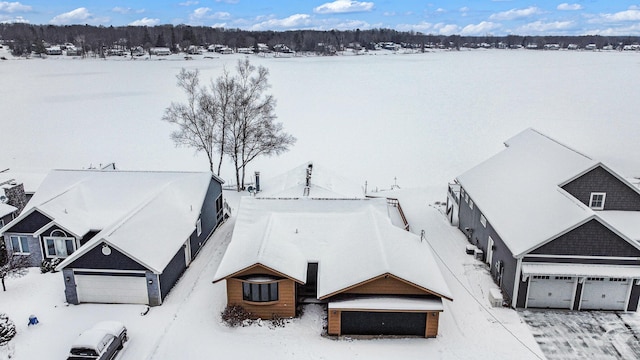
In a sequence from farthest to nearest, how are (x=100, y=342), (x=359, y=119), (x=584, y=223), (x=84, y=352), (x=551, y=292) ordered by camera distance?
(x=359, y=119), (x=551, y=292), (x=584, y=223), (x=100, y=342), (x=84, y=352)

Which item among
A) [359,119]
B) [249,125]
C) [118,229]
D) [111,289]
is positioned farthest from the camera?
[359,119]

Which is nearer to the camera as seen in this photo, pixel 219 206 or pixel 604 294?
pixel 604 294

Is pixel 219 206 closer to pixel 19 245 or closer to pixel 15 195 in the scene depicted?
pixel 19 245

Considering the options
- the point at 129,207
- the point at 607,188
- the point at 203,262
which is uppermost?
the point at 607,188

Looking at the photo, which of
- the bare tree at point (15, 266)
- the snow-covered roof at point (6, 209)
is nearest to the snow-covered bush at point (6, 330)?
the bare tree at point (15, 266)

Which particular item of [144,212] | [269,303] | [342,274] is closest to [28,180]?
[144,212]

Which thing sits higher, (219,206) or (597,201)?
(597,201)

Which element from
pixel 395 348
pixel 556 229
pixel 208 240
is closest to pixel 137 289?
pixel 208 240
